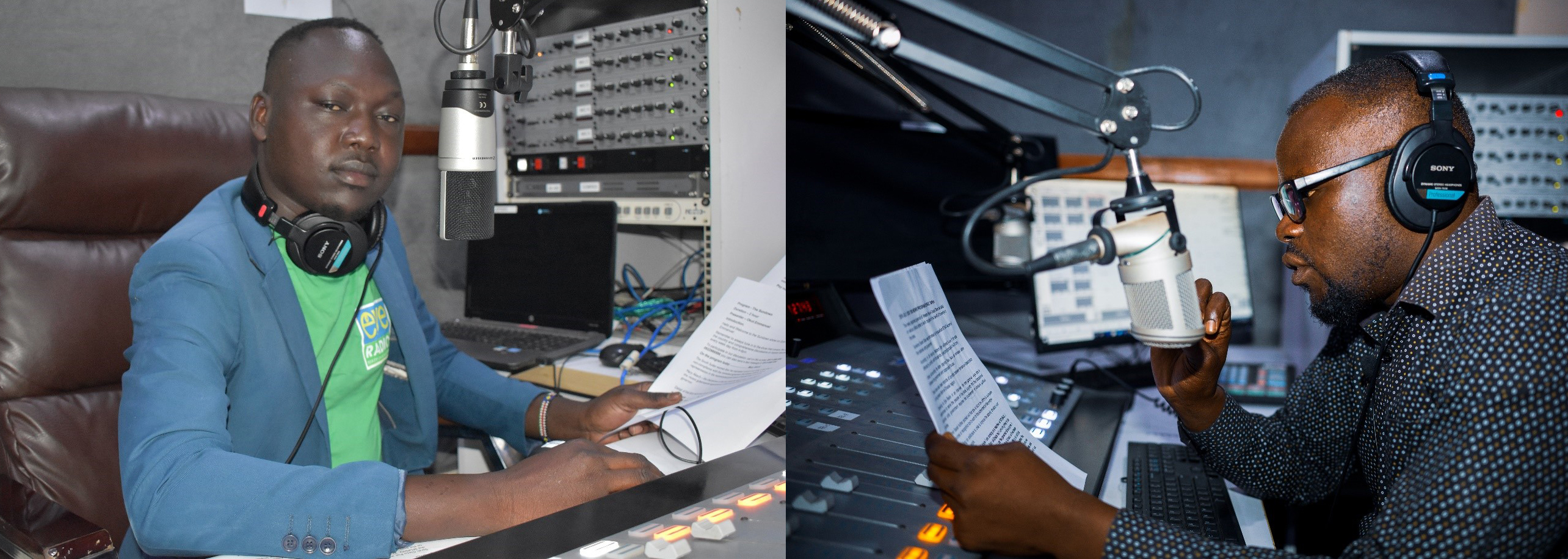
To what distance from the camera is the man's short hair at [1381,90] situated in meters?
0.75

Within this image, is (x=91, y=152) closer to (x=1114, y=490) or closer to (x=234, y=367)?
(x=234, y=367)

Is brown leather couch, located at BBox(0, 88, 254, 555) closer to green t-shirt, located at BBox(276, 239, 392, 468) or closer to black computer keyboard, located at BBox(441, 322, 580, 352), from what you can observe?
green t-shirt, located at BBox(276, 239, 392, 468)

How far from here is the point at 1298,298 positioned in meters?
1.72

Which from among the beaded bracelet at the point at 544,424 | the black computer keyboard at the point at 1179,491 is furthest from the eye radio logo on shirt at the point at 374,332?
the black computer keyboard at the point at 1179,491

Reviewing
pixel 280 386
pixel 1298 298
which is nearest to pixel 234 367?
pixel 280 386

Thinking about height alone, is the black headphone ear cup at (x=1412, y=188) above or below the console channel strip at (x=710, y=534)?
above

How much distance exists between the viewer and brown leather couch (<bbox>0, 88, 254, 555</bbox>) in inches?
40.8

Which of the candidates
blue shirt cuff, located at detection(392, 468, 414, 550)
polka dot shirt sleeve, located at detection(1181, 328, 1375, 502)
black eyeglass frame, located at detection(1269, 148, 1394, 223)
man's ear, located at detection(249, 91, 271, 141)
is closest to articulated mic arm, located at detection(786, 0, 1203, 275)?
black eyeglass frame, located at detection(1269, 148, 1394, 223)

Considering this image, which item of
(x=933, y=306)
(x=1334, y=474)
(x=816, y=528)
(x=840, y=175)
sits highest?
(x=840, y=175)

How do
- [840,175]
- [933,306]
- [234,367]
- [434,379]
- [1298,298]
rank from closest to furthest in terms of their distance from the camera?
[933,306], [234,367], [840,175], [434,379], [1298,298]

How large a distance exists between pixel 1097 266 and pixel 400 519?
1269mm

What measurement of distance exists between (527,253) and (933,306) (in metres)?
1.37

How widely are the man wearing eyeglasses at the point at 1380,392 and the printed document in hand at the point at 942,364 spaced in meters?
0.03

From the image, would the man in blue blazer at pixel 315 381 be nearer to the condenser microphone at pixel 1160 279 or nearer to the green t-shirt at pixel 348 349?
the green t-shirt at pixel 348 349
